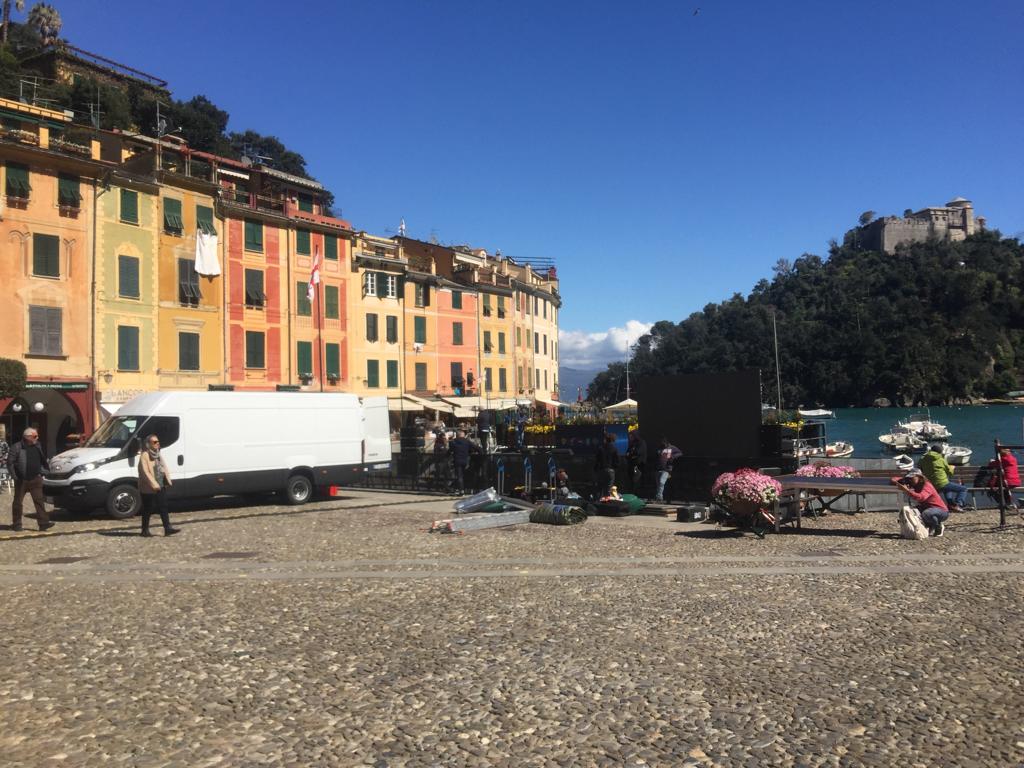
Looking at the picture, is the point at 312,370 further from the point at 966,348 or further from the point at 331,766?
the point at 966,348

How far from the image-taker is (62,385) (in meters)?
30.9

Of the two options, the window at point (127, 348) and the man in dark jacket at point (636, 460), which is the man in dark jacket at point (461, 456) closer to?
the man in dark jacket at point (636, 460)

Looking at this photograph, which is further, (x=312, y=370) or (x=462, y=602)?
(x=312, y=370)

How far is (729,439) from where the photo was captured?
1891cm

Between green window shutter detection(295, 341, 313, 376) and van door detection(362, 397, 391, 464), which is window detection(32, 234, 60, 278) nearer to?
green window shutter detection(295, 341, 313, 376)

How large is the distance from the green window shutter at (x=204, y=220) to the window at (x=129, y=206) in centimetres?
296

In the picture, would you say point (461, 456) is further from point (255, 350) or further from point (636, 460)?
point (255, 350)

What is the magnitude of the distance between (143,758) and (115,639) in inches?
115

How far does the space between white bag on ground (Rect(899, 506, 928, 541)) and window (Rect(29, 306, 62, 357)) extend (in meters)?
29.4

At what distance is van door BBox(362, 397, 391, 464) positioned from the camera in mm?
22500

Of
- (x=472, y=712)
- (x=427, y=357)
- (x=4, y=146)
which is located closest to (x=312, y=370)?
(x=427, y=357)

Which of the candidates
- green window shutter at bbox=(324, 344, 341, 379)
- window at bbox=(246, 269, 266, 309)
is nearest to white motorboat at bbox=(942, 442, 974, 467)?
green window shutter at bbox=(324, 344, 341, 379)

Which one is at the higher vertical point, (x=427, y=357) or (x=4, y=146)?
(x=4, y=146)

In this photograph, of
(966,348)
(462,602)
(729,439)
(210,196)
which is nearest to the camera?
(462,602)
